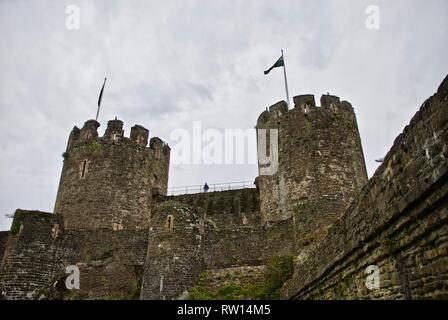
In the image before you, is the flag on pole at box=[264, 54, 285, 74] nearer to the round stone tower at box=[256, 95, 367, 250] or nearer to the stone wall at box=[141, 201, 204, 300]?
the round stone tower at box=[256, 95, 367, 250]

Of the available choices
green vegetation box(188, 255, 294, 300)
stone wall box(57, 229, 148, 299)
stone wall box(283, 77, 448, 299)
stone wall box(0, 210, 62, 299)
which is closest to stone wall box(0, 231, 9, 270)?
stone wall box(0, 210, 62, 299)

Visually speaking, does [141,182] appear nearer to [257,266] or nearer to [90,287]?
[90,287]

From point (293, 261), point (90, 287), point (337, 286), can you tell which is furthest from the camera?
point (90, 287)

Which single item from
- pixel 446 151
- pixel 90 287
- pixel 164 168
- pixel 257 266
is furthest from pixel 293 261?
pixel 164 168

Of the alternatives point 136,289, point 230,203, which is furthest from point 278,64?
point 136,289

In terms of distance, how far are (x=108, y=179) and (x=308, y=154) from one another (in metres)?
10.9

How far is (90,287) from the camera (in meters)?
15.0

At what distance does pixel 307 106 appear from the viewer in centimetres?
1825

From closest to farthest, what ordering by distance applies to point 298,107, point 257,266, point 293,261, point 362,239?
point 362,239, point 293,261, point 257,266, point 298,107

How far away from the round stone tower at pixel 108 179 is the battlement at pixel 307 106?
26.6 feet

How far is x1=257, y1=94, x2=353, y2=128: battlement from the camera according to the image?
59.7ft

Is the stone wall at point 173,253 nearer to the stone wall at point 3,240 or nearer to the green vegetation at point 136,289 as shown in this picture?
the green vegetation at point 136,289

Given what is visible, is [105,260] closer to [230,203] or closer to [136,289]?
[136,289]
